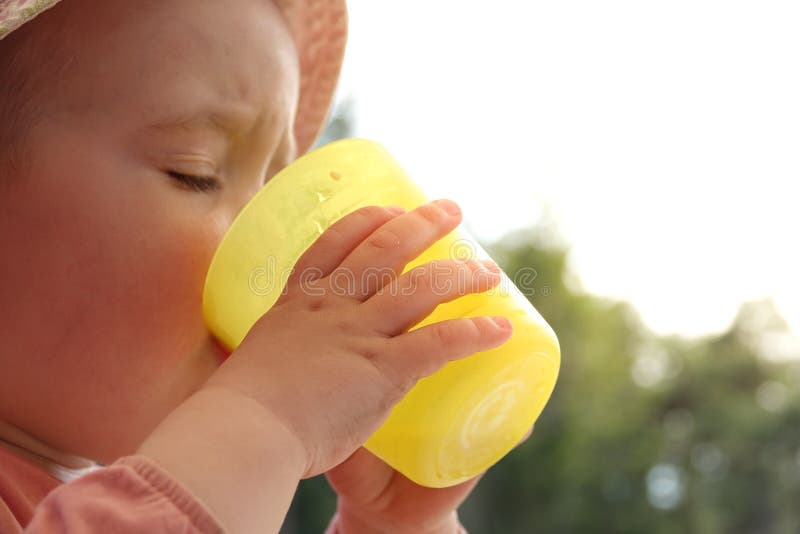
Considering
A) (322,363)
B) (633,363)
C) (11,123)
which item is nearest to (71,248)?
(11,123)

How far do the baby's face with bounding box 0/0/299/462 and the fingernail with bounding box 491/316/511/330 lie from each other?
283 mm

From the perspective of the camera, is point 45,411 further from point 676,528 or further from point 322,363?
point 676,528

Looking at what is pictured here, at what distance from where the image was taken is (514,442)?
2.63 feet

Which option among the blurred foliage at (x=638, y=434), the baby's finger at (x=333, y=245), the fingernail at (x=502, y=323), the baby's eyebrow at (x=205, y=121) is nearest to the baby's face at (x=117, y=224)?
the baby's eyebrow at (x=205, y=121)

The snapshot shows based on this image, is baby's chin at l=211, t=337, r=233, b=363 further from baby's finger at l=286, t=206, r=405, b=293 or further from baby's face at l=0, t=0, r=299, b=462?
baby's finger at l=286, t=206, r=405, b=293

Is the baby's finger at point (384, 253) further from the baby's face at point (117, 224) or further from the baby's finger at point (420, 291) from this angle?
the baby's face at point (117, 224)

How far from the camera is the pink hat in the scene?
1.08m

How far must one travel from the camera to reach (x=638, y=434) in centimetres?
898

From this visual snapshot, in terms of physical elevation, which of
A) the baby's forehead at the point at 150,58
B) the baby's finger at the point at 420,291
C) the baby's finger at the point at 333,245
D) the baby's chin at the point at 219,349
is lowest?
the baby's chin at the point at 219,349

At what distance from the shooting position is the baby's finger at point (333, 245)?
673mm

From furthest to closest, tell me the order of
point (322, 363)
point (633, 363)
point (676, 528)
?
point (633, 363) → point (676, 528) → point (322, 363)

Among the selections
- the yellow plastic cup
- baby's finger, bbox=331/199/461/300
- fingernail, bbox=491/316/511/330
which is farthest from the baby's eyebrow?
fingernail, bbox=491/316/511/330

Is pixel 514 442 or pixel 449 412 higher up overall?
pixel 449 412

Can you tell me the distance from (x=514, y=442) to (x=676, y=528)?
8086 mm
